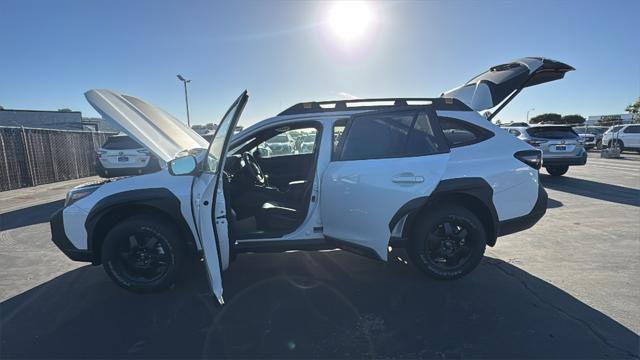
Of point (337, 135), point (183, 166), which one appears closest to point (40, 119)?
point (183, 166)

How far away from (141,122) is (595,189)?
10194 millimetres

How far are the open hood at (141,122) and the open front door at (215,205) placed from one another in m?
0.61

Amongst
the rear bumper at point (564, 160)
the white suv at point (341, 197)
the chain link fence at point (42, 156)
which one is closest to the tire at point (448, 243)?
the white suv at point (341, 197)

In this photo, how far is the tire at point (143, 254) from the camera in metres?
3.31

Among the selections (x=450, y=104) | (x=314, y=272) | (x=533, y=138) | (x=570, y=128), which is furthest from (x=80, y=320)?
(x=570, y=128)

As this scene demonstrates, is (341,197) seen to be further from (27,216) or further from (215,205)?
(27,216)

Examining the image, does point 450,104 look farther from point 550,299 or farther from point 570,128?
point 570,128

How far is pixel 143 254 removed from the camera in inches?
133

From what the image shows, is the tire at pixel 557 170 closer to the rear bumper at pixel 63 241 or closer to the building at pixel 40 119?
the rear bumper at pixel 63 241

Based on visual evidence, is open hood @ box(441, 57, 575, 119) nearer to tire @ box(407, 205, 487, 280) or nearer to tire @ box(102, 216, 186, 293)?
tire @ box(407, 205, 487, 280)

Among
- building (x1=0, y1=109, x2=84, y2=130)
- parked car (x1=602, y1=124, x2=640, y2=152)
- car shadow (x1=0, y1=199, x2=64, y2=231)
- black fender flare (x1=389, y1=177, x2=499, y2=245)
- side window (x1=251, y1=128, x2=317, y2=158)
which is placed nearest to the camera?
black fender flare (x1=389, y1=177, x2=499, y2=245)

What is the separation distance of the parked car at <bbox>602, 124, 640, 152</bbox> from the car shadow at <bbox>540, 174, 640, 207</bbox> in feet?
45.0

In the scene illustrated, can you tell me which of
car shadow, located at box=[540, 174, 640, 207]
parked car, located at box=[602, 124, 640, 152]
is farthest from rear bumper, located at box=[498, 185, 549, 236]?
parked car, located at box=[602, 124, 640, 152]

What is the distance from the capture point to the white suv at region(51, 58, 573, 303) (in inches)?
127
